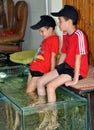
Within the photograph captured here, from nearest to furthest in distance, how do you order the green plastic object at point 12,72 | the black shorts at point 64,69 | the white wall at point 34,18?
1. the black shorts at point 64,69
2. the green plastic object at point 12,72
3. the white wall at point 34,18

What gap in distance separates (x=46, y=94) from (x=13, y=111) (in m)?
0.34

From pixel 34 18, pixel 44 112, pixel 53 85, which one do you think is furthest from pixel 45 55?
pixel 34 18

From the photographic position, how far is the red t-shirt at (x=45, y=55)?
2.94m

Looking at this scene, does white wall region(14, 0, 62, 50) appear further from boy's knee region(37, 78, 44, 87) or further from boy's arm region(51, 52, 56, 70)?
boy's knee region(37, 78, 44, 87)

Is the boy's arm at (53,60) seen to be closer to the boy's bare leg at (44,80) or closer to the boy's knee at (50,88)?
the boy's bare leg at (44,80)

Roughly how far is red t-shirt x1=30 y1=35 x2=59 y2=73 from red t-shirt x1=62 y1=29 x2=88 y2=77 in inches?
4.8

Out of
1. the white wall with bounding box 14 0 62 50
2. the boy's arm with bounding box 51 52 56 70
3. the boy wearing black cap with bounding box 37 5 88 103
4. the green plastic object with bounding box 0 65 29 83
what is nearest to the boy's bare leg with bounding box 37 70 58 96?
the boy wearing black cap with bounding box 37 5 88 103

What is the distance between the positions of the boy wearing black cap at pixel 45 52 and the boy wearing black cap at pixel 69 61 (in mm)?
101

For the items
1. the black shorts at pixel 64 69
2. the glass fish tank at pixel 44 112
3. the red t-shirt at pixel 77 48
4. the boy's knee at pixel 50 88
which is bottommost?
the glass fish tank at pixel 44 112

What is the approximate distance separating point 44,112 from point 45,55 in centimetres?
62

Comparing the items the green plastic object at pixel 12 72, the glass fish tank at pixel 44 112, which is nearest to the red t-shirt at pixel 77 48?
the glass fish tank at pixel 44 112

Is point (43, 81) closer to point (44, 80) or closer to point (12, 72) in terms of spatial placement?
point (44, 80)

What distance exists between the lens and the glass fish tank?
249 centimetres

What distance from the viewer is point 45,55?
9.80ft
